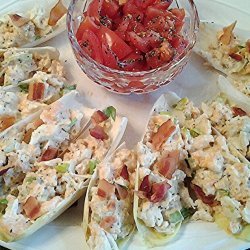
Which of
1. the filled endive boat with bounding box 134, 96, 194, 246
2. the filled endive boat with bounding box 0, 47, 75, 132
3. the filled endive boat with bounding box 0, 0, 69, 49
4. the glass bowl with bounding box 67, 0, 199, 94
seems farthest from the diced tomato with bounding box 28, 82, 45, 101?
Answer: the filled endive boat with bounding box 134, 96, 194, 246

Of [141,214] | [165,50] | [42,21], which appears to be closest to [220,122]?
[165,50]

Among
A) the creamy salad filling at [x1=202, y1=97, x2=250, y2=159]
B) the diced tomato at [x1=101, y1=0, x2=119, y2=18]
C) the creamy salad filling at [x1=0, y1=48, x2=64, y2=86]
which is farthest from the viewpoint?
the diced tomato at [x1=101, y1=0, x2=119, y2=18]

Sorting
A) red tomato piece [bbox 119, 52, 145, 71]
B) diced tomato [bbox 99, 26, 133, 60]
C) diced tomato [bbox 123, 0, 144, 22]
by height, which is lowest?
red tomato piece [bbox 119, 52, 145, 71]

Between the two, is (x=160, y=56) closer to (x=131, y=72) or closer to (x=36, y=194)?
(x=131, y=72)

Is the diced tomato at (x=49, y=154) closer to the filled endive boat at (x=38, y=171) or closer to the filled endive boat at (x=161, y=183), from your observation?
the filled endive boat at (x=38, y=171)

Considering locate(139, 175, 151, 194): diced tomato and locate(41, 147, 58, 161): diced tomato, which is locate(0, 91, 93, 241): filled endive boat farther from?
locate(139, 175, 151, 194): diced tomato

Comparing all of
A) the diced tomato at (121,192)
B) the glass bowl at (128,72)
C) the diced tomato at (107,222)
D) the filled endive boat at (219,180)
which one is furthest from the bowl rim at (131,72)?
the diced tomato at (107,222)

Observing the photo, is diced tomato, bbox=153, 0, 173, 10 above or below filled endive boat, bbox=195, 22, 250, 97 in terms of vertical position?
above

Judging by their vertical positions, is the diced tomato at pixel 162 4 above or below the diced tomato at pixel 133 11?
above
